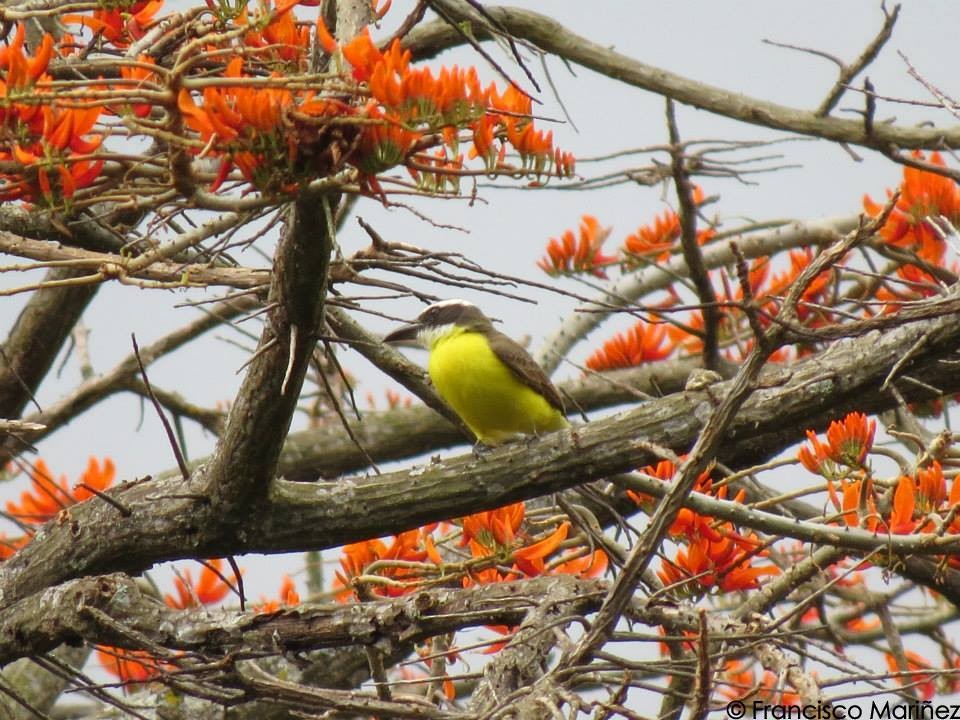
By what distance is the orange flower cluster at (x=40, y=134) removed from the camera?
89.9 inches

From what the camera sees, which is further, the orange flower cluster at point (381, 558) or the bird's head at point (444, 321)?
the bird's head at point (444, 321)

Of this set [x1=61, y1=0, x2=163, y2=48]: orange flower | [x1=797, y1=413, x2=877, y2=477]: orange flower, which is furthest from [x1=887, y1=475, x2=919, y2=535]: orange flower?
[x1=61, y1=0, x2=163, y2=48]: orange flower

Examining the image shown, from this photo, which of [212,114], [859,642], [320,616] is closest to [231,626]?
[320,616]

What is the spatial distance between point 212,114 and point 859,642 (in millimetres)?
4362

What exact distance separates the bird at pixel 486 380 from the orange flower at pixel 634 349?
4.36ft

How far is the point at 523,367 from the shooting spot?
509 centimetres

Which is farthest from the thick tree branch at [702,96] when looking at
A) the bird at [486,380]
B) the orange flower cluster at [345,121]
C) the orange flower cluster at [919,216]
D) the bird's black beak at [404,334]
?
the orange flower cluster at [345,121]

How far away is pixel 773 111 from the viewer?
4832mm

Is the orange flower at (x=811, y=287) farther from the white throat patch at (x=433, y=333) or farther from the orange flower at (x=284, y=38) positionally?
the orange flower at (x=284, y=38)

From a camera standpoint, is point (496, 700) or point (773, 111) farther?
point (773, 111)

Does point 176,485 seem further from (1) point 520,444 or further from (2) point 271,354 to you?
(1) point 520,444

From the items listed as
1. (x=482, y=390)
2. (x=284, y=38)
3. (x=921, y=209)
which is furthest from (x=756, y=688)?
(x=921, y=209)

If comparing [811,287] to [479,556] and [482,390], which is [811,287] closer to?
[482,390]

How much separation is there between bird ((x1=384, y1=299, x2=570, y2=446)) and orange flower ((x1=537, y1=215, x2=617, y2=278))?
1324 millimetres
